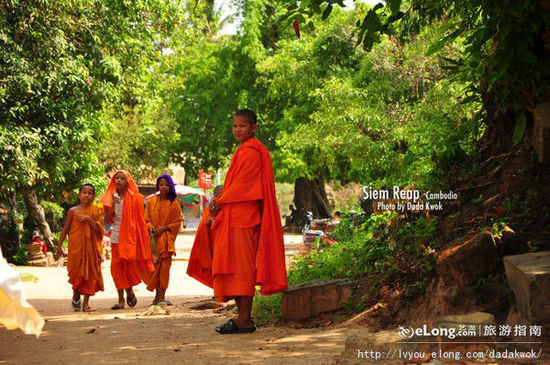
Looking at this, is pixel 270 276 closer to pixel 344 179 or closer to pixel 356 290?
pixel 356 290

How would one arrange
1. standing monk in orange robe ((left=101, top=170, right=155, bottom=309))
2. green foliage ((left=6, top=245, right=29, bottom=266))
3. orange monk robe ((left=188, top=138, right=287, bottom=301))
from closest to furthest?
orange monk robe ((left=188, top=138, right=287, bottom=301))
standing monk in orange robe ((left=101, top=170, right=155, bottom=309))
green foliage ((left=6, top=245, right=29, bottom=266))

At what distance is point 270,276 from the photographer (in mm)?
5809

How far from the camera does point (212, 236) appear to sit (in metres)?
7.13

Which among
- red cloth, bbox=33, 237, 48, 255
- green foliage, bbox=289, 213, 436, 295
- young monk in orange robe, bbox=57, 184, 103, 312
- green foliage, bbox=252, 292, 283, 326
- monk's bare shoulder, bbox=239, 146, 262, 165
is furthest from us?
red cloth, bbox=33, 237, 48, 255

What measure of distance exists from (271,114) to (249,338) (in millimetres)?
23486

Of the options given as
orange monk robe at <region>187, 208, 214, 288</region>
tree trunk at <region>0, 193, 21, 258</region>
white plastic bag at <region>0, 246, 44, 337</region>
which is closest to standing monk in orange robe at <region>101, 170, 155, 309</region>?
orange monk robe at <region>187, 208, 214, 288</region>

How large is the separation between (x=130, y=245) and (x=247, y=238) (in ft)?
11.5

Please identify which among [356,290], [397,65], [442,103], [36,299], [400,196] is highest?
[397,65]

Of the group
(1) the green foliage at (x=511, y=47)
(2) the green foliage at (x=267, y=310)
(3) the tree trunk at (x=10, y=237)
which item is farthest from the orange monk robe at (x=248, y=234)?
(3) the tree trunk at (x=10, y=237)

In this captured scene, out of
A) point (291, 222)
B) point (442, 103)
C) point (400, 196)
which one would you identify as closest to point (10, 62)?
point (400, 196)

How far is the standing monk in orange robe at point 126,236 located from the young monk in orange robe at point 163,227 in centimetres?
16

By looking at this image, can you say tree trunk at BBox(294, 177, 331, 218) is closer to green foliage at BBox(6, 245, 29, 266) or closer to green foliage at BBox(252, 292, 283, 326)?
green foliage at BBox(6, 245, 29, 266)

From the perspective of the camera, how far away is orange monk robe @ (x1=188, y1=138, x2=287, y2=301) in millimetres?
5809

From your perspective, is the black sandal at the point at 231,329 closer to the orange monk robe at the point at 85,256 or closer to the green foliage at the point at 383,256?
the green foliage at the point at 383,256
